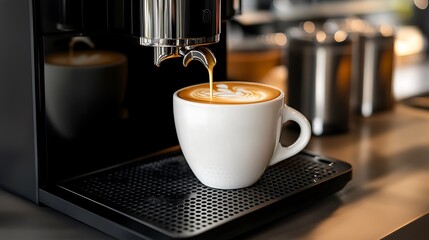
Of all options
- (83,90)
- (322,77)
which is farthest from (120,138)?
(322,77)

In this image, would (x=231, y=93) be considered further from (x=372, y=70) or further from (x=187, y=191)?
(x=372, y=70)

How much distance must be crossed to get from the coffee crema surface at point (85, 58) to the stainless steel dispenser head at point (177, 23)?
0.35 ft

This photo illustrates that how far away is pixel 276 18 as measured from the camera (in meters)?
1.88

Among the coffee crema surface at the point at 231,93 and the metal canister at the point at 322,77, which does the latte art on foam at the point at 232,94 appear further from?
the metal canister at the point at 322,77

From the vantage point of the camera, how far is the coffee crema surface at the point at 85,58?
2.46 feet

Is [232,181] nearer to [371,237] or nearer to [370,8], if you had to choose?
[371,237]

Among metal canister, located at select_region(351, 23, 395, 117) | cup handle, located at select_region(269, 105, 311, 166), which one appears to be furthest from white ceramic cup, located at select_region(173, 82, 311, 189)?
metal canister, located at select_region(351, 23, 395, 117)

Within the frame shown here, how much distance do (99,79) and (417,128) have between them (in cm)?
52

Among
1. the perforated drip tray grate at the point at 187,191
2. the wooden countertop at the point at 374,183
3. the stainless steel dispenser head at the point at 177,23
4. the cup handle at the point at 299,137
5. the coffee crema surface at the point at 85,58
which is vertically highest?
the stainless steel dispenser head at the point at 177,23

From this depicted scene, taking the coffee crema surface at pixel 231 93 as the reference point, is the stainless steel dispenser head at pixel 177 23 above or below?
above

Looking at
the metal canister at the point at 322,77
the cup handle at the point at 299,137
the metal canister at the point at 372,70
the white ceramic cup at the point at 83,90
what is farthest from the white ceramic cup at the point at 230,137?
the metal canister at the point at 372,70

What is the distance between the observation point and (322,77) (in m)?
1.03

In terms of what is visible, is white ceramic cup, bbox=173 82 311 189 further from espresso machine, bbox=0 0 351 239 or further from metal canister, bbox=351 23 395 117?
metal canister, bbox=351 23 395 117

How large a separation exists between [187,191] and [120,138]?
0.13 m
